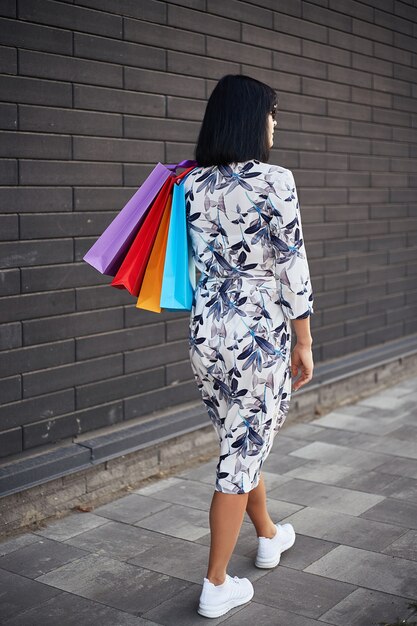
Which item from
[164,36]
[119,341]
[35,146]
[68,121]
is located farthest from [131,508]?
[164,36]

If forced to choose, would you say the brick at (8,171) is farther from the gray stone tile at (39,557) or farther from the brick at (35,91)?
the gray stone tile at (39,557)

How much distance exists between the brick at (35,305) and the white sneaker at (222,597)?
1.57 m

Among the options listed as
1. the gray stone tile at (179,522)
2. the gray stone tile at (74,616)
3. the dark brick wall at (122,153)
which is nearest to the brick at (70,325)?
the dark brick wall at (122,153)

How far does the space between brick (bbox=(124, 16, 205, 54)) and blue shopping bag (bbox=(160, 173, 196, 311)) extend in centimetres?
168

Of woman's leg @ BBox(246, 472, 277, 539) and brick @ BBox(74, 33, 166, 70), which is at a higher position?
brick @ BBox(74, 33, 166, 70)

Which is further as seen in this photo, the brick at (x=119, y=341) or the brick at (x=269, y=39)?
the brick at (x=269, y=39)

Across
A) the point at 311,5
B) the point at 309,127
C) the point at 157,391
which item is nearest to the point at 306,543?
the point at 157,391

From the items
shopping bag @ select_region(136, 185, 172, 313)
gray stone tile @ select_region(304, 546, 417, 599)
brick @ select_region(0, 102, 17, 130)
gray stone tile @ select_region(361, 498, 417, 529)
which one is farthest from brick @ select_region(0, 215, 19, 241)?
gray stone tile @ select_region(361, 498, 417, 529)

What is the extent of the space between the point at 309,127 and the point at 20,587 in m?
3.84

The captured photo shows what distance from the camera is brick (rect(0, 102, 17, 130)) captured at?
13.1ft

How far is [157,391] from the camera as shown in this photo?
5.06m

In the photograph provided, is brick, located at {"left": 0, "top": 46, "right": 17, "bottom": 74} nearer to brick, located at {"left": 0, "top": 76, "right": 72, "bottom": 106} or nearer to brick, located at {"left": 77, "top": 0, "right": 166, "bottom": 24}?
brick, located at {"left": 0, "top": 76, "right": 72, "bottom": 106}

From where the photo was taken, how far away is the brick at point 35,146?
13.3 feet

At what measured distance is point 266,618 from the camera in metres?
3.25
